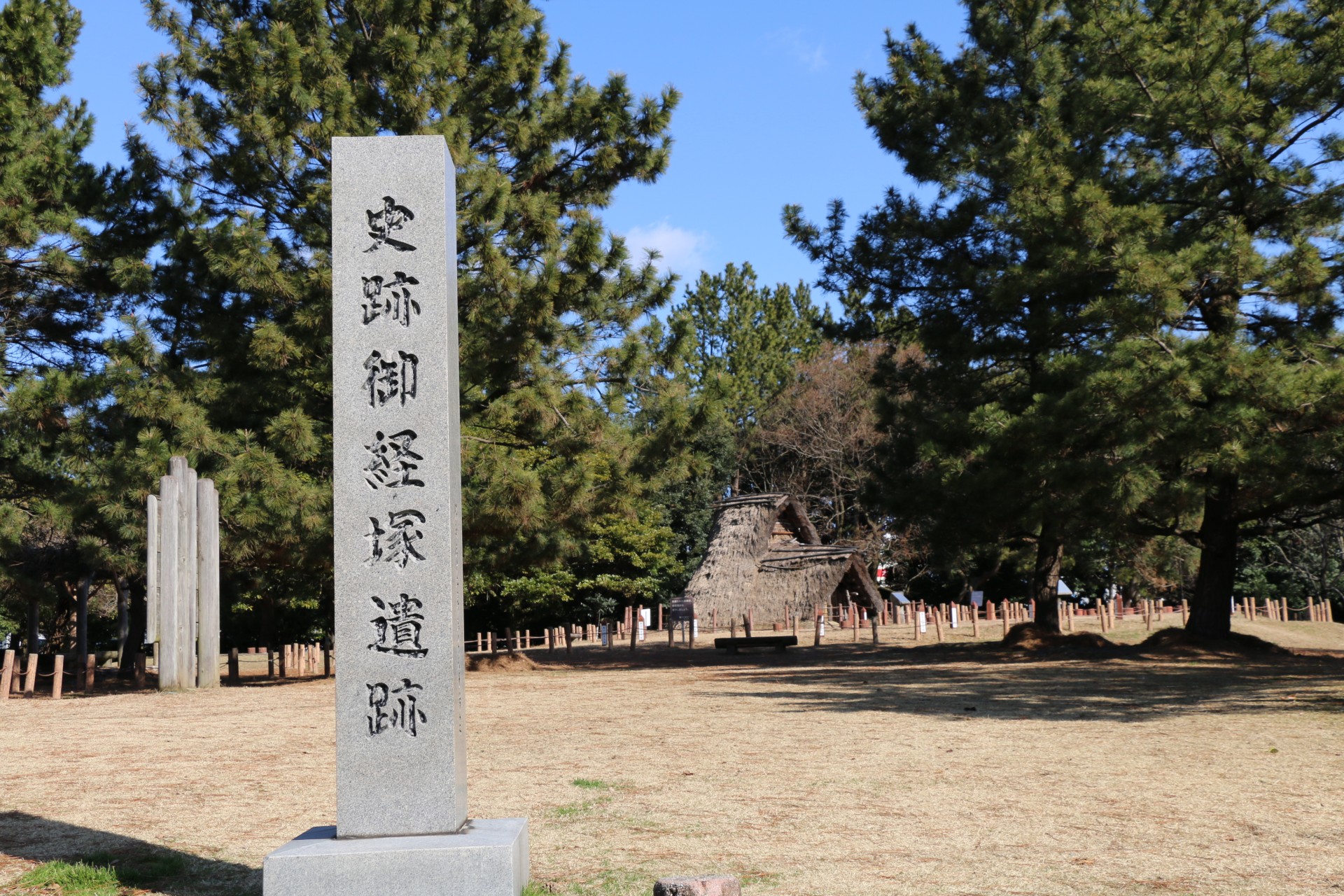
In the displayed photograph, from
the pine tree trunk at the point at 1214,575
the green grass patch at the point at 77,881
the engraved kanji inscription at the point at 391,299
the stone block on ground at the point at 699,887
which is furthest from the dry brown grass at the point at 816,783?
the pine tree trunk at the point at 1214,575

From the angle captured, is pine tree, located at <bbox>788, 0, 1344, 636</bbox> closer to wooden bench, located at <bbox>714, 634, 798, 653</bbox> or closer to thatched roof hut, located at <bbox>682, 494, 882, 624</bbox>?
wooden bench, located at <bbox>714, 634, 798, 653</bbox>

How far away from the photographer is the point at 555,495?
51.3 feet

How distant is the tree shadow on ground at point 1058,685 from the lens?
1001 cm

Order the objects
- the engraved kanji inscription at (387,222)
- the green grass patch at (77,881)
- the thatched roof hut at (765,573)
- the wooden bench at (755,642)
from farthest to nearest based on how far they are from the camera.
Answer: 1. the thatched roof hut at (765,573)
2. the wooden bench at (755,642)
3. the engraved kanji inscription at (387,222)
4. the green grass patch at (77,881)

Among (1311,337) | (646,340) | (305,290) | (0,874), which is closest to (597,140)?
(646,340)

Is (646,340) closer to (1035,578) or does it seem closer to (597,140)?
(597,140)

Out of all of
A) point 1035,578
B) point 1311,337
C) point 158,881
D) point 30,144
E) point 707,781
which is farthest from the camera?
point 1035,578

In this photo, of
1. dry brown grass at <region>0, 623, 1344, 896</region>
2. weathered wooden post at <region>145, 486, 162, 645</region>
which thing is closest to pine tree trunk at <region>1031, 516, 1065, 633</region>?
dry brown grass at <region>0, 623, 1344, 896</region>

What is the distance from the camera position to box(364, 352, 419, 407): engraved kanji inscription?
4.77 metres

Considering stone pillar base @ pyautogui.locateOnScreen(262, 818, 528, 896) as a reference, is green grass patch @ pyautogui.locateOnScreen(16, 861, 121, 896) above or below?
below

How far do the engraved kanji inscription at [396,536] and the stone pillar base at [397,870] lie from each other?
1.17 metres

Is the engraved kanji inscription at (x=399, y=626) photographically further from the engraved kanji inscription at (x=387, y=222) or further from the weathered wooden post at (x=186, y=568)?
the weathered wooden post at (x=186, y=568)

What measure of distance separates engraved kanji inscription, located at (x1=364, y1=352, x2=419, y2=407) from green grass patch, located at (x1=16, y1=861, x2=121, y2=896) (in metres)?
2.26

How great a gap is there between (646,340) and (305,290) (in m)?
4.94
